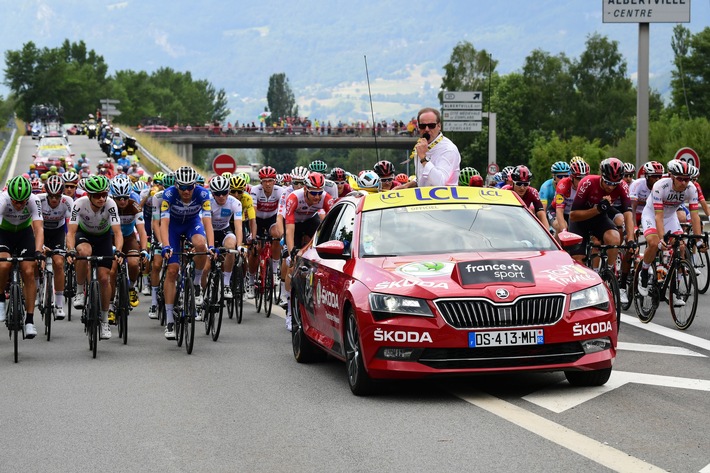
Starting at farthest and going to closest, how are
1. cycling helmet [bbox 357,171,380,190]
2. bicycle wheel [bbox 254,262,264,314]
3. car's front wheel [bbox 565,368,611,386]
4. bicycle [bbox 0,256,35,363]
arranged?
bicycle wheel [bbox 254,262,264,314] → cycling helmet [bbox 357,171,380,190] → bicycle [bbox 0,256,35,363] → car's front wheel [bbox 565,368,611,386]

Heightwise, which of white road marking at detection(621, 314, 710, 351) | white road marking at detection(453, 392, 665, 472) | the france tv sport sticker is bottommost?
white road marking at detection(621, 314, 710, 351)

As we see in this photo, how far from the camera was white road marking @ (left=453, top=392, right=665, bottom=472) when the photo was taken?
6.86 metres

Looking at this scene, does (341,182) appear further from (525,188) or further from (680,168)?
(680,168)

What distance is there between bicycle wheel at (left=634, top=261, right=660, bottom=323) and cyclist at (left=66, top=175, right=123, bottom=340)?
6031mm

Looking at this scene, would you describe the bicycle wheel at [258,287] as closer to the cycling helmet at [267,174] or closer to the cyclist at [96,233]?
the cycling helmet at [267,174]

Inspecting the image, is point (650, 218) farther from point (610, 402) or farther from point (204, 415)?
point (204, 415)

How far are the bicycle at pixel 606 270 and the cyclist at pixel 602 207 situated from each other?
15 centimetres

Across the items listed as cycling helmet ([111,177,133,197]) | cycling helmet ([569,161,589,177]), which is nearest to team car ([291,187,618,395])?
cycling helmet ([111,177,133,197])

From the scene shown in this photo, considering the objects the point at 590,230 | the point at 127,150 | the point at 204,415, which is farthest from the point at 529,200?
the point at 127,150

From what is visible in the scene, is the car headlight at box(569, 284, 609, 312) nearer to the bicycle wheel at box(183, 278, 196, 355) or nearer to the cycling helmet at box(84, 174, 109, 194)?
the bicycle wheel at box(183, 278, 196, 355)

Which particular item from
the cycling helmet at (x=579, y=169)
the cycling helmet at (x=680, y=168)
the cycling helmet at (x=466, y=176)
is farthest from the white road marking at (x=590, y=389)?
the cycling helmet at (x=466, y=176)

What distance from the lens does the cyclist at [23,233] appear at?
45.3 feet

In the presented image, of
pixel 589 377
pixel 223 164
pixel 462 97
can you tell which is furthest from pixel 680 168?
pixel 462 97

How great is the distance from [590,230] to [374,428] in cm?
745
